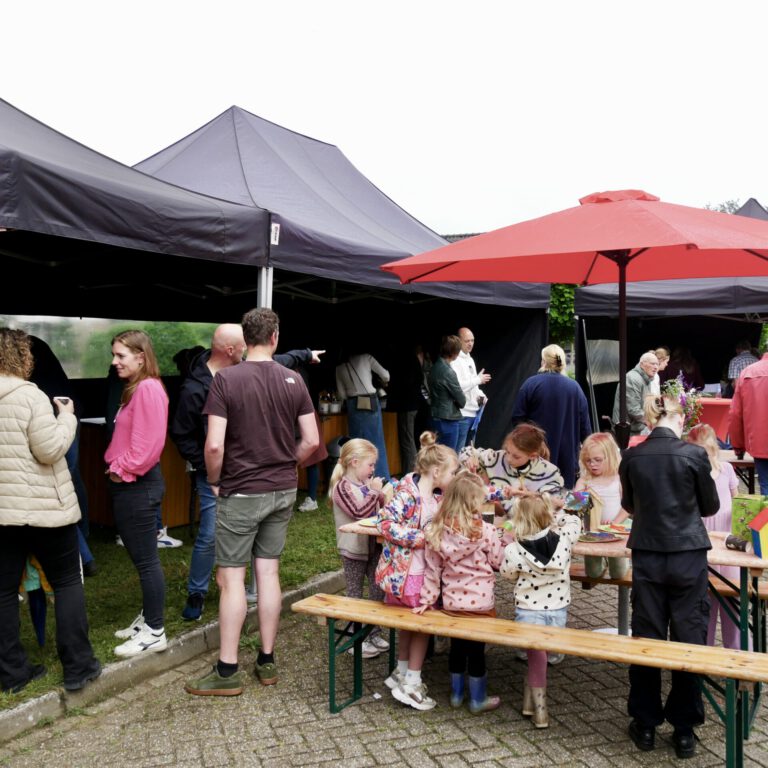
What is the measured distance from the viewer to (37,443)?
325 cm

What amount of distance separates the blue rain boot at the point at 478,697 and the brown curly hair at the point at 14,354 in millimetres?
2342

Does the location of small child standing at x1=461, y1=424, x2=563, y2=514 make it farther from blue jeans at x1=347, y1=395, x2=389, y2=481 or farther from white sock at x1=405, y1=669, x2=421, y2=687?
blue jeans at x1=347, y1=395, x2=389, y2=481

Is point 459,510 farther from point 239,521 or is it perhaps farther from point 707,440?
point 707,440

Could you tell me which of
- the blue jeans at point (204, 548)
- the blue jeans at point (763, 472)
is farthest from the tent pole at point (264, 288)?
the blue jeans at point (763, 472)

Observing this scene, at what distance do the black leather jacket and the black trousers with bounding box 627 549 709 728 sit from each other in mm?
50

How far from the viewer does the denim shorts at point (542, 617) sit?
11.4 ft

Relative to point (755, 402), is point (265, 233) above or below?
above

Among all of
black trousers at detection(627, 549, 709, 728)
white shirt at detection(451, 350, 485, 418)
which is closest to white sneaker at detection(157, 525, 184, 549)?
white shirt at detection(451, 350, 485, 418)

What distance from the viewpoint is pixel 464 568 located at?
3447 millimetres

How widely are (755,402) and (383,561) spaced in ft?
12.0

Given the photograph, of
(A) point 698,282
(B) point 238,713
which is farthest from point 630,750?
(A) point 698,282

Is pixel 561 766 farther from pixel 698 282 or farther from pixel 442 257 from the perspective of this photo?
pixel 698 282

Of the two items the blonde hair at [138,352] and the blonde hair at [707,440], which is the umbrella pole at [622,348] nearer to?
the blonde hair at [707,440]

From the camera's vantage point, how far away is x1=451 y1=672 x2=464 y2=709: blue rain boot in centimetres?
351
